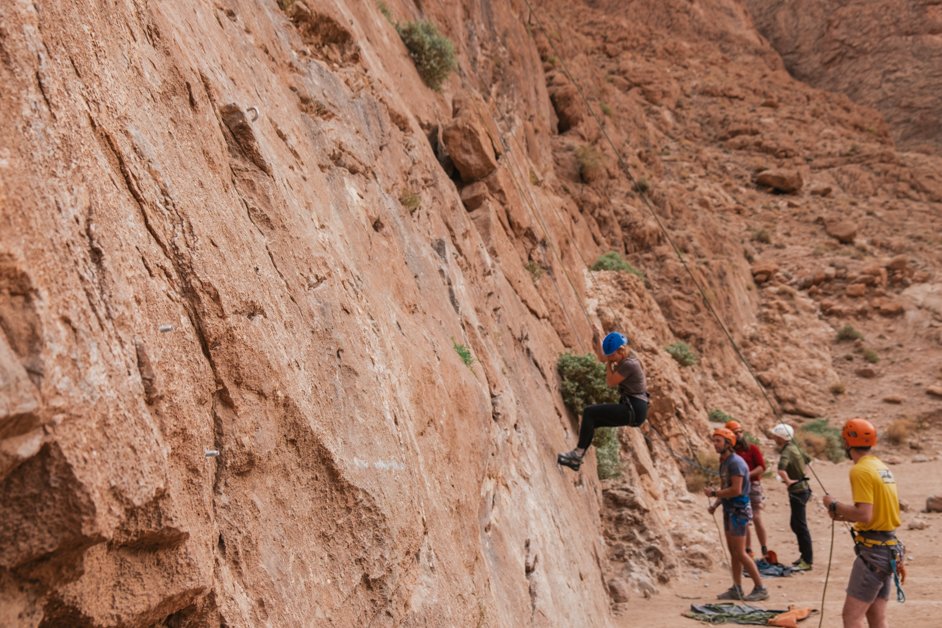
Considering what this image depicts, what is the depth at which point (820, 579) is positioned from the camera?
9617mm

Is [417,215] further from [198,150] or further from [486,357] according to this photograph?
[198,150]

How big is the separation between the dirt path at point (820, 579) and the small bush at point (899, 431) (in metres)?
2.87

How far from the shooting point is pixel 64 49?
8.50 ft

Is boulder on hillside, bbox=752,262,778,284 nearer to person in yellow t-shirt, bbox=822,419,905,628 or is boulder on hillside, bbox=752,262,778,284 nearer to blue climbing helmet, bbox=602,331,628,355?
blue climbing helmet, bbox=602,331,628,355

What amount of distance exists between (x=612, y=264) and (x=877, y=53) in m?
38.5

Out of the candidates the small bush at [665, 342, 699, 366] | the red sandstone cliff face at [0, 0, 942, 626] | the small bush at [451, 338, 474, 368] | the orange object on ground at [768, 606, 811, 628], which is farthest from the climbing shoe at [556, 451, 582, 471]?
the small bush at [665, 342, 699, 366]

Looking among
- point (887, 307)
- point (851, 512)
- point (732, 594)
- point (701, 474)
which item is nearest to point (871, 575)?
point (851, 512)

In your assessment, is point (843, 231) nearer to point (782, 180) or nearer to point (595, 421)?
point (782, 180)

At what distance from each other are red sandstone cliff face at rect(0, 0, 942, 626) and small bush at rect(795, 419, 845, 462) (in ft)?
14.2

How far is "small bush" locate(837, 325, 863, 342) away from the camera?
72.0 ft

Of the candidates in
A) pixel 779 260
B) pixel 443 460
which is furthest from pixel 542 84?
pixel 443 460

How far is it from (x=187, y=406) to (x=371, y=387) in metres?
1.52

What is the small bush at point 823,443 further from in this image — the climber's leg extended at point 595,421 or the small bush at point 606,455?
the climber's leg extended at point 595,421

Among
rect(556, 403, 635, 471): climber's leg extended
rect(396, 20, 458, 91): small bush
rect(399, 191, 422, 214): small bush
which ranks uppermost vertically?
rect(396, 20, 458, 91): small bush
